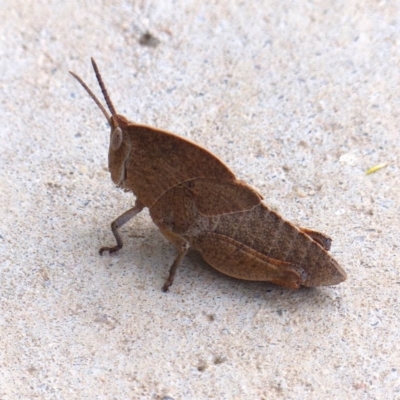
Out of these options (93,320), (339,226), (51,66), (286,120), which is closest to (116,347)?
(93,320)

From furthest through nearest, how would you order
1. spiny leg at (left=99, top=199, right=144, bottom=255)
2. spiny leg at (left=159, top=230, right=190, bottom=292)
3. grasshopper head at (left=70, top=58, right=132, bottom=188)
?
spiny leg at (left=99, top=199, right=144, bottom=255), spiny leg at (left=159, top=230, right=190, bottom=292), grasshopper head at (left=70, top=58, right=132, bottom=188)

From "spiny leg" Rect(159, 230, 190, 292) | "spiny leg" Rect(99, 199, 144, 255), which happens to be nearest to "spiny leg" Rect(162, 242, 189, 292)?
"spiny leg" Rect(159, 230, 190, 292)

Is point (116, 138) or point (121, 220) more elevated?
point (116, 138)

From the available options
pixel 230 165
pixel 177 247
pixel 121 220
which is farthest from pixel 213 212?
pixel 230 165

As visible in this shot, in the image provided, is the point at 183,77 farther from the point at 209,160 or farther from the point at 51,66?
Answer: the point at 209,160

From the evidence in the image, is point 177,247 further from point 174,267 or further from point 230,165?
point 230,165

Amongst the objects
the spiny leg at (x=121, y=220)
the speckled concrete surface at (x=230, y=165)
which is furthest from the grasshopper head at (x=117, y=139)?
the speckled concrete surface at (x=230, y=165)

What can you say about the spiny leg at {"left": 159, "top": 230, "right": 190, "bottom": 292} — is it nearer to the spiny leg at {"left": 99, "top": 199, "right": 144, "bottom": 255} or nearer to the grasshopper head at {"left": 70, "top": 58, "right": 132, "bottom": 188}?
the spiny leg at {"left": 99, "top": 199, "right": 144, "bottom": 255}
